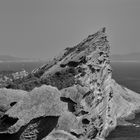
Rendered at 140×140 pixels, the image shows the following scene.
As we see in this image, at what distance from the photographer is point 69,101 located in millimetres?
51031

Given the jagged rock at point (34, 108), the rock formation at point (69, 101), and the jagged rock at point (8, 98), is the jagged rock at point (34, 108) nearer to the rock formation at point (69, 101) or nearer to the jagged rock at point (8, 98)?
the rock formation at point (69, 101)

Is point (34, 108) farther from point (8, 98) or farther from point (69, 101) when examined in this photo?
point (69, 101)

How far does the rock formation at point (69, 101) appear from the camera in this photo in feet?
141

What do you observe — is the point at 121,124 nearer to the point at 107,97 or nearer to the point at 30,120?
the point at 107,97

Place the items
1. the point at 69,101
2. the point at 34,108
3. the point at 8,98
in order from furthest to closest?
the point at 69,101, the point at 8,98, the point at 34,108

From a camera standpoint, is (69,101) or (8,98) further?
(69,101)

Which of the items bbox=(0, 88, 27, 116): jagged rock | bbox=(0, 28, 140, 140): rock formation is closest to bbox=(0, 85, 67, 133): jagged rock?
bbox=(0, 28, 140, 140): rock formation

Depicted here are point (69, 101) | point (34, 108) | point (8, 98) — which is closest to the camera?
point (34, 108)

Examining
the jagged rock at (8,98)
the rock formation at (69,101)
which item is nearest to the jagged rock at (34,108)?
the rock formation at (69,101)

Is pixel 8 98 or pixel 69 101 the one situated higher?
pixel 8 98

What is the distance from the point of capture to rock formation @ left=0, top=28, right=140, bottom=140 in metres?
43.1

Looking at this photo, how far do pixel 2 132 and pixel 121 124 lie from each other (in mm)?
45235

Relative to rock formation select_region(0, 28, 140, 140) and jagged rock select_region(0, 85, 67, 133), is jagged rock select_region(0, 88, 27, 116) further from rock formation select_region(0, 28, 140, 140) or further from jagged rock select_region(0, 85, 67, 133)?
jagged rock select_region(0, 85, 67, 133)

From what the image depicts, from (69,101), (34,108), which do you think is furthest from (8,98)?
(69,101)
